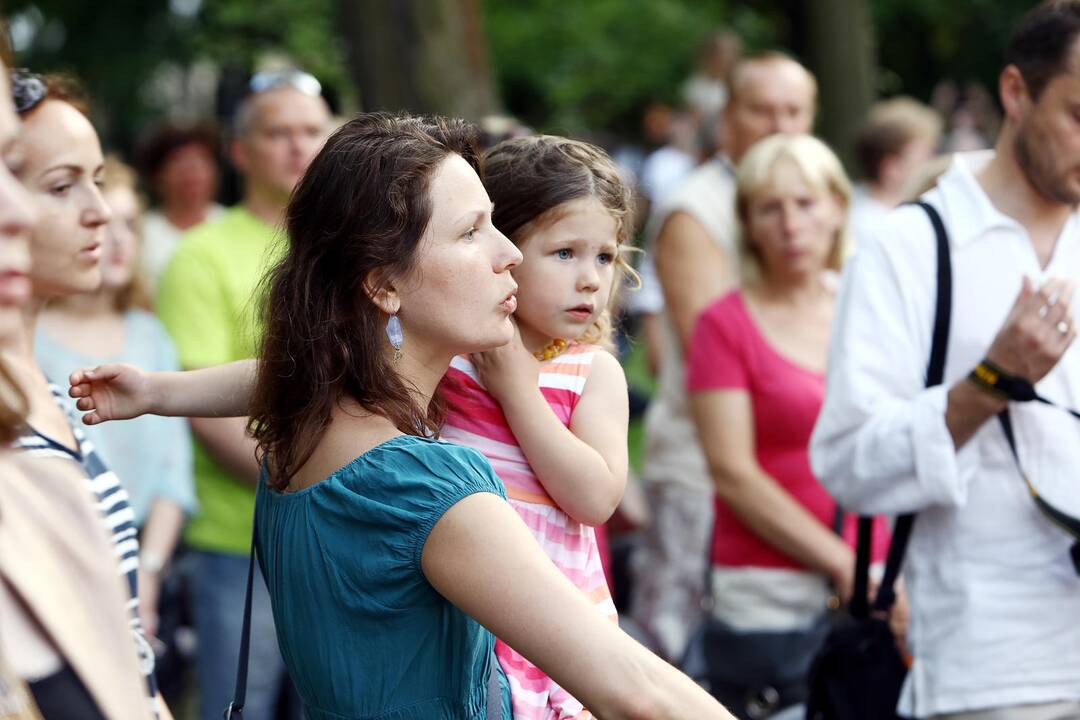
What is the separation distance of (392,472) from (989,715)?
1595mm

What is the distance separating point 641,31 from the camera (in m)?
20.0

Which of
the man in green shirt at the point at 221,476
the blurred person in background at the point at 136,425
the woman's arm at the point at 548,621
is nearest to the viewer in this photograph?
the woman's arm at the point at 548,621

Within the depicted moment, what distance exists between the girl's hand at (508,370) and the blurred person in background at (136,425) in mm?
2595

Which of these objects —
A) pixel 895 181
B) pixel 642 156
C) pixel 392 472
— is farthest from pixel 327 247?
pixel 642 156

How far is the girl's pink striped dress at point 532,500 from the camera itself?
2.37 m

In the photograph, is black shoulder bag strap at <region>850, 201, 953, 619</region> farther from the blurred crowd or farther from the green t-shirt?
the green t-shirt

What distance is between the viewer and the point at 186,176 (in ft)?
25.8

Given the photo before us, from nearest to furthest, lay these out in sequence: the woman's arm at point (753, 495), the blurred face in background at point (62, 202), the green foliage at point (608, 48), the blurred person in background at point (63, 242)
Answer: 1. the blurred person in background at point (63, 242)
2. the blurred face in background at point (62, 202)
3. the woman's arm at point (753, 495)
4. the green foliage at point (608, 48)

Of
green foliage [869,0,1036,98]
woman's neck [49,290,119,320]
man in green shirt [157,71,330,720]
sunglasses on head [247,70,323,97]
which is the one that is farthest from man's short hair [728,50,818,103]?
green foliage [869,0,1036,98]

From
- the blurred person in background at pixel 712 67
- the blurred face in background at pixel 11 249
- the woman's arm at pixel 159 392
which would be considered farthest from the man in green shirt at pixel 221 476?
the blurred person in background at pixel 712 67

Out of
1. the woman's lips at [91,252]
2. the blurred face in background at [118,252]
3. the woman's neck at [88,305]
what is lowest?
the woman's neck at [88,305]

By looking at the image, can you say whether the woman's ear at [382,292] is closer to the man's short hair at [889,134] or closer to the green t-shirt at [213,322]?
the green t-shirt at [213,322]

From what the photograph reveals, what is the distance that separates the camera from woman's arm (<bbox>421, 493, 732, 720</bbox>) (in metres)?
1.88

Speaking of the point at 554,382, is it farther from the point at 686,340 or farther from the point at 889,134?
the point at 889,134
